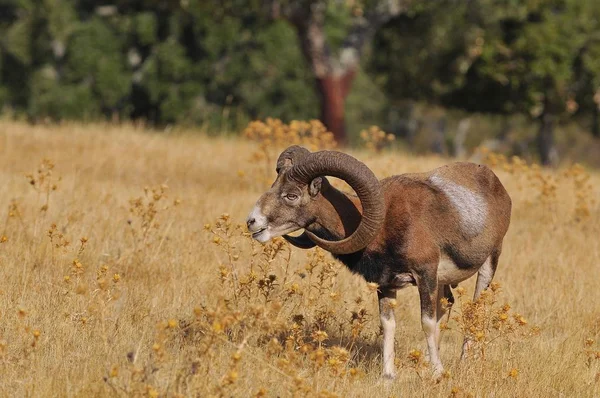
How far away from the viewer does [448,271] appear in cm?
896

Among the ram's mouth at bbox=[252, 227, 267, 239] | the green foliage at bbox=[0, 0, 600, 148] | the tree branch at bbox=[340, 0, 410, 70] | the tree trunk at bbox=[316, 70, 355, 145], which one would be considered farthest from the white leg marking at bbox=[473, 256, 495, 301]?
the green foliage at bbox=[0, 0, 600, 148]

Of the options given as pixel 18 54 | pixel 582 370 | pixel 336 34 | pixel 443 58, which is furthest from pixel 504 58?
pixel 582 370

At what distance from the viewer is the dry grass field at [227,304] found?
7344 millimetres

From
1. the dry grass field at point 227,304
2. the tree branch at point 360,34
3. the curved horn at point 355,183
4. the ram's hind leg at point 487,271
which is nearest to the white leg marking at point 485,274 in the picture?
the ram's hind leg at point 487,271

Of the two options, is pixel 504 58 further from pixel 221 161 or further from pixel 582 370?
pixel 582 370

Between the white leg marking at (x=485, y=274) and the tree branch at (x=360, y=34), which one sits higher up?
the white leg marking at (x=485, y=274)

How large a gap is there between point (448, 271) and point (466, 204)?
0.63 meters

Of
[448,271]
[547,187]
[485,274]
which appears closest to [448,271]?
[448,271]

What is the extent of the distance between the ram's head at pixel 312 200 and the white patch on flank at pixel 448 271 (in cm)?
88

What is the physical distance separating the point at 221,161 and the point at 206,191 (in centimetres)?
301

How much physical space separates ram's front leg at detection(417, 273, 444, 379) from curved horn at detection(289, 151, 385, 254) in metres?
0.66

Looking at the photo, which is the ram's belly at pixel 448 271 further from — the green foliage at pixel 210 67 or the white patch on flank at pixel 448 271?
the green foliage at pixel 210 67

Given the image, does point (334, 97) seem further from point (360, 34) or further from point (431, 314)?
point (431, 314)

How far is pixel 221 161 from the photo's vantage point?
19.2 m
